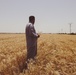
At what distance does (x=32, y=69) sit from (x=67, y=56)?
6.42 ft

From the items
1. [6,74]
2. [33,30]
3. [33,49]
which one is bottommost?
[6,74]

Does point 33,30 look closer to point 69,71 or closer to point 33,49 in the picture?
point 33,49

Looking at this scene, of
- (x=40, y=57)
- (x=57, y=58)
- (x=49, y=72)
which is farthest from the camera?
(x=40, y=57)

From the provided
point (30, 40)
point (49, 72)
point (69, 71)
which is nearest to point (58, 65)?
point (69, 71)

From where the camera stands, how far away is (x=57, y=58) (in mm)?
6180

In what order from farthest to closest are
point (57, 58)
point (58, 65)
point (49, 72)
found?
point (57, 58)
point (58, 65)
point (49, 72)

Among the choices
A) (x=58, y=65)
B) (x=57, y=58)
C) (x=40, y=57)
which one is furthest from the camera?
(x=40, y=57)

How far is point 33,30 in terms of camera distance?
6355mm

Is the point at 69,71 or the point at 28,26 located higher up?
the point at 28,26

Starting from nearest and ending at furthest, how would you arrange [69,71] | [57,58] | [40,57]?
[69,71] → [57,58] → [40,57]

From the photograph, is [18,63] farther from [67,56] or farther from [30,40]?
[67,56]

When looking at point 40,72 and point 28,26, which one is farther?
point 28,26

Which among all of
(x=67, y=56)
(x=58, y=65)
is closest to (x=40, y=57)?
(x=67, y=56)

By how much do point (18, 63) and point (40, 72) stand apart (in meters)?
1.95
